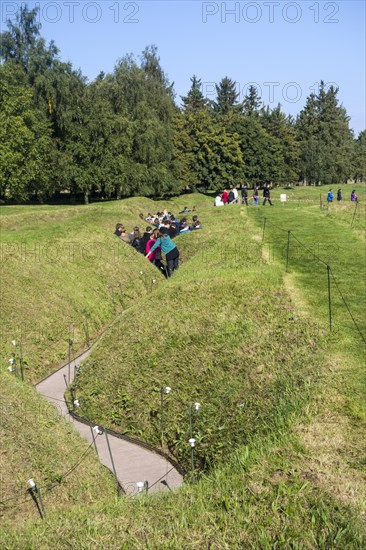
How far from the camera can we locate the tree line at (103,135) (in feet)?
181

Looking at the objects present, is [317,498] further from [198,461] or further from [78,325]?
[78,325]

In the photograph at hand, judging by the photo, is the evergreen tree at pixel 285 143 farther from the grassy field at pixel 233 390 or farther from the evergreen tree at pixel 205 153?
the grassy field at pixel 233 390

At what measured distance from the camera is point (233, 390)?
1344 cm

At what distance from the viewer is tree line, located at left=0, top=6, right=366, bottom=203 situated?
181 ft

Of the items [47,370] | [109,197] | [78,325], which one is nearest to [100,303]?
[78,325]

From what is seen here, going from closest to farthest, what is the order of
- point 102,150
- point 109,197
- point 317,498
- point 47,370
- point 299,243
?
point 317,498 < point 47,370 < point 299,243 < point 102,150 < point 109,197

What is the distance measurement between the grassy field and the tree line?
32105 mm

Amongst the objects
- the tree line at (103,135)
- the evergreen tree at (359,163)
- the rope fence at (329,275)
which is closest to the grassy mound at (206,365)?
the rope fence at (329,275)

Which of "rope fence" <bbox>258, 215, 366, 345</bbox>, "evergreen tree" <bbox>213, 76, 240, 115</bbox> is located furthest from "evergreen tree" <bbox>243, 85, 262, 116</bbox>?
"rope fence" <bbox>258, 215, 366, 345</bbox>

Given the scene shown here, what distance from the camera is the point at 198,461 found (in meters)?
12.1

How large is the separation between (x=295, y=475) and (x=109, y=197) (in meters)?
62.6

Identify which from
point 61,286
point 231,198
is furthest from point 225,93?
point 61,286

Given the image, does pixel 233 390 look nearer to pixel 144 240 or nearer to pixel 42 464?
pixel 42 464

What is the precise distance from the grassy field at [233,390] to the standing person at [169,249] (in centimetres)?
139
